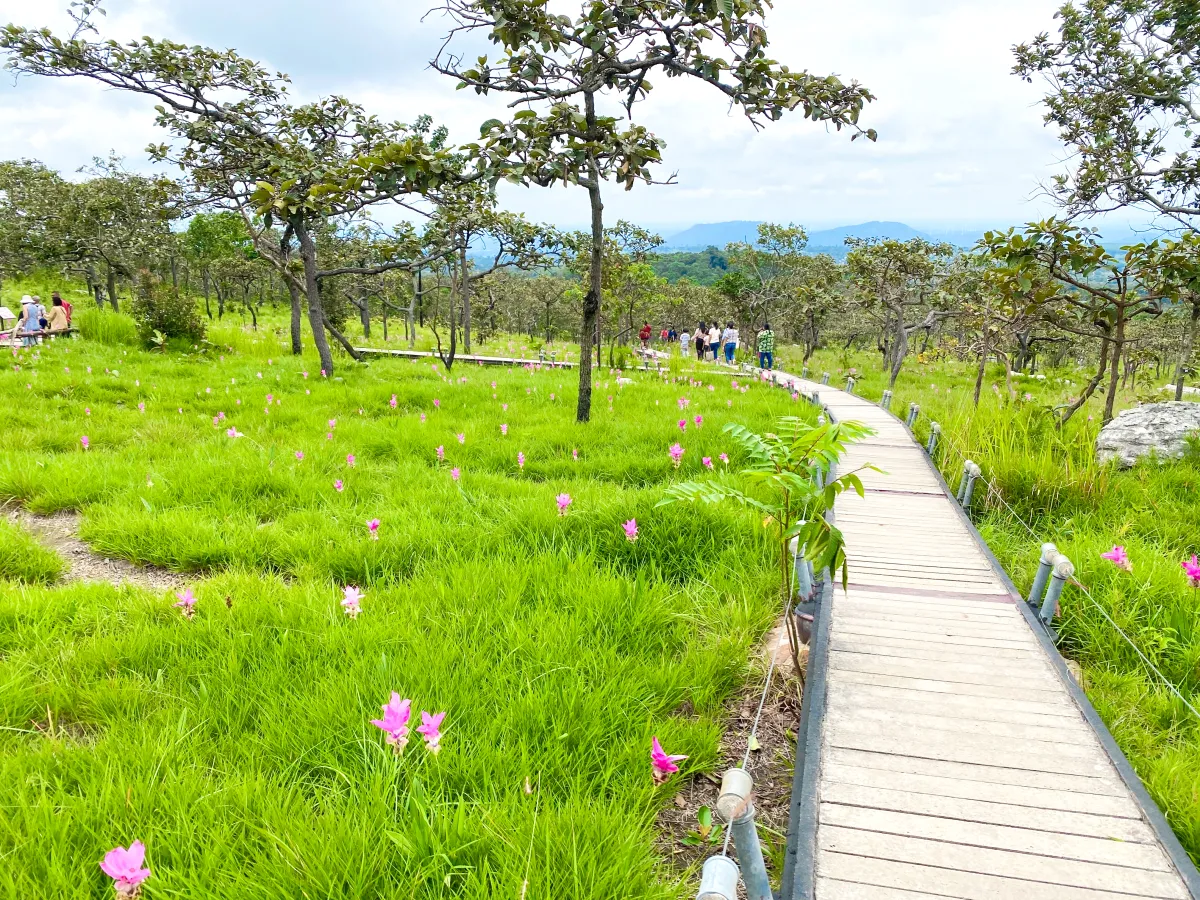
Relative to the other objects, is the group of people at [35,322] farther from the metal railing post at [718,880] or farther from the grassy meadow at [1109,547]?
the grassy meadow at [1109,547]

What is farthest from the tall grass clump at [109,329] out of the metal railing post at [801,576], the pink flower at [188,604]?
the metal railing post at [801,576]

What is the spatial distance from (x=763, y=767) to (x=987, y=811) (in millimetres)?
874

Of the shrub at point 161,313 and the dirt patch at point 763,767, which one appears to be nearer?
the dirt patch at point 763,767

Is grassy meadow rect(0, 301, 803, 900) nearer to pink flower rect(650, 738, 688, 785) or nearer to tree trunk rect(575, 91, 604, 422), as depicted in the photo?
pink flower rect(650, 738, 688, 785)

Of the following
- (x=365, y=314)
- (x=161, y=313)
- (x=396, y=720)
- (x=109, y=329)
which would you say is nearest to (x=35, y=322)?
(x=109, y=329)

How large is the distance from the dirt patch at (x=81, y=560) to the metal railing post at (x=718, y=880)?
3.75m

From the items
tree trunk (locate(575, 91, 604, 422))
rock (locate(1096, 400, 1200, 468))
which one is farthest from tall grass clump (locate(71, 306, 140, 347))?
rock (locate(1096, 400, 1200, 468))

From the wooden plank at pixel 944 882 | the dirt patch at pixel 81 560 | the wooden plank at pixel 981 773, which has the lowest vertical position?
the wooden plank at pixel 944 882

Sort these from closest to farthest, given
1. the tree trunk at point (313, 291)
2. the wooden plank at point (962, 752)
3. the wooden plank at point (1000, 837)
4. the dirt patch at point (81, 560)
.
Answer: the wooden plank at point (1000, 837) < the wooden plank at point (962, 752) < the dirt patch at point (81, 560) < the tree trunk at point (313, 291)

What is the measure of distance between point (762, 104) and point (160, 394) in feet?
29.7

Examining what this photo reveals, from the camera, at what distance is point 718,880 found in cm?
120

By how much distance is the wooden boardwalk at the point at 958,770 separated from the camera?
1.90 meters

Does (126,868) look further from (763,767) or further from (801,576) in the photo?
(801,576)

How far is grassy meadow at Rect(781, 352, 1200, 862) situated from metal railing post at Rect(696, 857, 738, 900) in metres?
2.16
